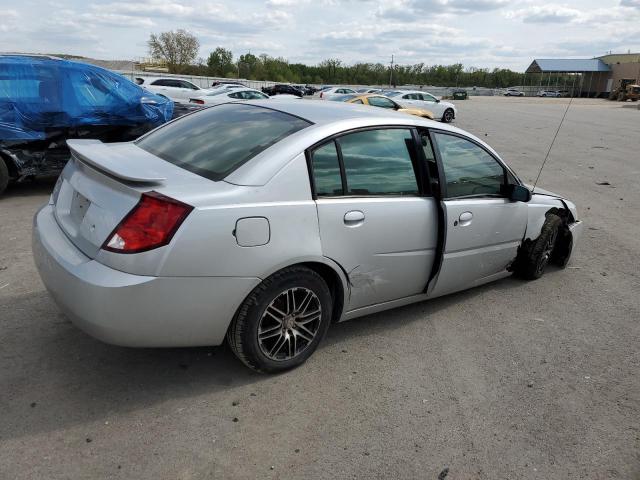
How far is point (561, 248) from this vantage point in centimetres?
536

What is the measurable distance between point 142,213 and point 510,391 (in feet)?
7.86

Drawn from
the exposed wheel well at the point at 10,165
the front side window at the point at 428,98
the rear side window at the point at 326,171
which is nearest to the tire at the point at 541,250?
the rear side window at the point at 326,171

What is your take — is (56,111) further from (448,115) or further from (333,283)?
(448,115)

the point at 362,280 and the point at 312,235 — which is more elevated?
the point at 312,235

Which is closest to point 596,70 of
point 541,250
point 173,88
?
point 173,88

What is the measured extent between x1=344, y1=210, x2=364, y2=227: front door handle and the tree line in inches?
3279

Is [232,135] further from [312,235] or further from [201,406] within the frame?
[201,406]

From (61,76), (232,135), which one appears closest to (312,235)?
(232,135)

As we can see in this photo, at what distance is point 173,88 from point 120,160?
70.4ft

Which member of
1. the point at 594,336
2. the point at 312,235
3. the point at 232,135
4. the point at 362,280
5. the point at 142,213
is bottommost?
the point at 594,336

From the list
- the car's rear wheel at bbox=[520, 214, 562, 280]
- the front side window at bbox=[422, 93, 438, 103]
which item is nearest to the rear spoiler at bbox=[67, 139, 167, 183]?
the car's rear wheel at bbox=[520, 214, 562, 280]

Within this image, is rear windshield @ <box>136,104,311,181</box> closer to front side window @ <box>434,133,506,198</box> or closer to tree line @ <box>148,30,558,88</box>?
front side window @ <box>434,133,506,198</box>

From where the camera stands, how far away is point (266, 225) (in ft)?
9.32

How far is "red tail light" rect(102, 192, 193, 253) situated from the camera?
2.58 m
